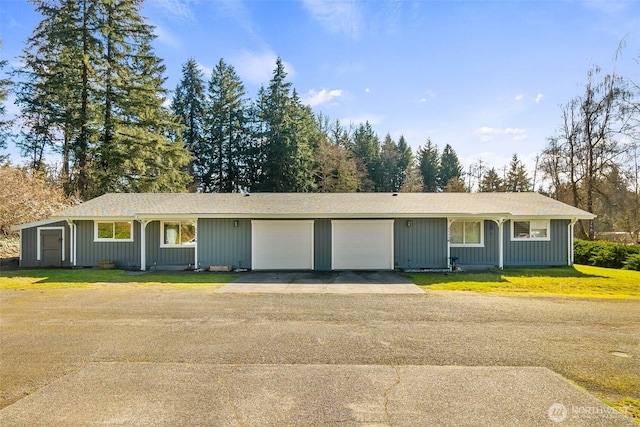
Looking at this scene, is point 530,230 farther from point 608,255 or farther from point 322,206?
point 322,206

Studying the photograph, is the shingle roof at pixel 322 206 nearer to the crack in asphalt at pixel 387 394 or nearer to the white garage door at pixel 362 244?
the white garage door at pixel 362 244

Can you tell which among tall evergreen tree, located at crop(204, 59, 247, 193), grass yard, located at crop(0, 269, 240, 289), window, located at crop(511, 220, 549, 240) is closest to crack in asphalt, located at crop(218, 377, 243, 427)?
grass yard, located at crop(0, 269, 240, 289)

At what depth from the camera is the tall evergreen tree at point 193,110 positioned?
35875 mm

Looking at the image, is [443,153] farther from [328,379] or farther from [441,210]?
[328,379]

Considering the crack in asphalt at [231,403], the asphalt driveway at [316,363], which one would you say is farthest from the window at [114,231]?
the crack in asphalt at [231,403]

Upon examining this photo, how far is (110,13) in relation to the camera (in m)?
24.6

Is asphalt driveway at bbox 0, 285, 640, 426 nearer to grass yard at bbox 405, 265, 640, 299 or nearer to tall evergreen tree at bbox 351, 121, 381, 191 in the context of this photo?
grass yard at bbox 405, 265, 640, 299

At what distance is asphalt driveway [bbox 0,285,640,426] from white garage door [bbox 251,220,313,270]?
615 cm

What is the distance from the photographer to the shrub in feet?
50.2

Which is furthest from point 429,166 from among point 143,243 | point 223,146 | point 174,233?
point 143,243

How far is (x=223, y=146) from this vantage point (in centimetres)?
3591

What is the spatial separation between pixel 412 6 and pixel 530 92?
24.1 feet

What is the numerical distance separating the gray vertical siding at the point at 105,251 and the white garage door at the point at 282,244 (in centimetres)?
513

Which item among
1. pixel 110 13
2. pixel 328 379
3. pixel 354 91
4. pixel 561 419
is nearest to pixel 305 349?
pixel 328 379
